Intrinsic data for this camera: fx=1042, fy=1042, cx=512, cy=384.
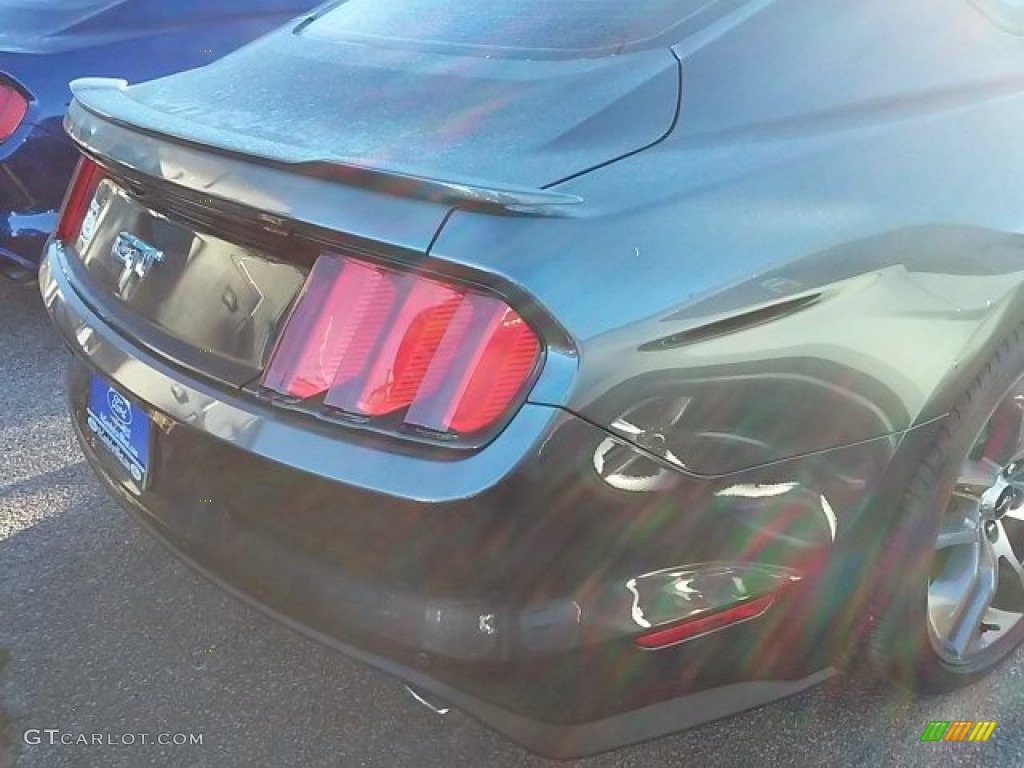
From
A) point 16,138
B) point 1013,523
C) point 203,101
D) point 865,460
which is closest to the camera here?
point 865,460

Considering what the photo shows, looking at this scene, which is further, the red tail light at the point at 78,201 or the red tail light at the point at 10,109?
the red tail light at the point at 10,109

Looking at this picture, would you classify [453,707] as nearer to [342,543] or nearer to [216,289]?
[342,543]

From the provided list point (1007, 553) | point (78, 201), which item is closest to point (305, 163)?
point (78, 201)

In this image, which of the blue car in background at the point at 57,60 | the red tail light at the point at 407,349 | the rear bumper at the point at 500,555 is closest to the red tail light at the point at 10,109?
the blue car in background at the point at 57,60

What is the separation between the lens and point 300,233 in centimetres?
158

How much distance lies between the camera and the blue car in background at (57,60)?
3.40 metres

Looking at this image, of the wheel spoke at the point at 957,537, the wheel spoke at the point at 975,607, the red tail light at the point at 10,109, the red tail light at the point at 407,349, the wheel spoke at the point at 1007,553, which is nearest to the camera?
the red tail light at the point at 407,349

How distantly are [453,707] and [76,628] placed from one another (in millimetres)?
1227

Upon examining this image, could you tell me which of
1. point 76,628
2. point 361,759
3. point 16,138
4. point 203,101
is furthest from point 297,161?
point 16,138

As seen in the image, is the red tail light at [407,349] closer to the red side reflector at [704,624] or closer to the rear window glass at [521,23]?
the red side reflector at [704,624]

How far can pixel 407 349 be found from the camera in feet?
4.91

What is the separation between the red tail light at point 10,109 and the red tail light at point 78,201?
4.39ft

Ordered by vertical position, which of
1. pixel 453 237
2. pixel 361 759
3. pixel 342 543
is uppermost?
pixel 453 237

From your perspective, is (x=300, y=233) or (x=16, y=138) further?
(x=16, y=138)
